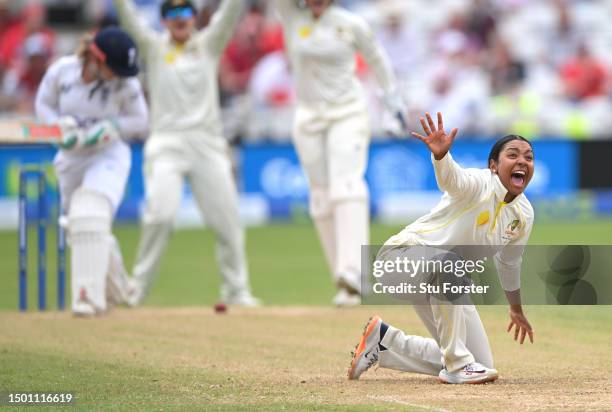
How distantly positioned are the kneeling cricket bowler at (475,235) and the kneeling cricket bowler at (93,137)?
11.7 feet

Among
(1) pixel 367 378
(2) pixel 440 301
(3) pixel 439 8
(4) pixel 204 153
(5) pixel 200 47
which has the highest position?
(3) pixel 439 8

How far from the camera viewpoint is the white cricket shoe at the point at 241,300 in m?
11.5

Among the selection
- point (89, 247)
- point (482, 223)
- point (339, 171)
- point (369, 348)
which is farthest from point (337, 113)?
point (482, 223)

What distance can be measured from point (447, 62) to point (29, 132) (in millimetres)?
11596

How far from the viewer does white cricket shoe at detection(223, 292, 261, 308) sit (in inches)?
452

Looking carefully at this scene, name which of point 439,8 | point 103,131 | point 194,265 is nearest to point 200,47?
point 103,131

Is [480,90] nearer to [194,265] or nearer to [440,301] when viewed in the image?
[194,265]

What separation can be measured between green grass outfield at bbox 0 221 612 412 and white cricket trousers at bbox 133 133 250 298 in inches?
16.3

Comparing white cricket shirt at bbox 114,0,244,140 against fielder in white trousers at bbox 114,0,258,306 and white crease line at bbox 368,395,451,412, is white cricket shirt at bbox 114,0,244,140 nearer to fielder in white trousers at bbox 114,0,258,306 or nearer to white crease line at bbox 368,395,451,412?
fielder in white trousers at bbox 114,0,258,306

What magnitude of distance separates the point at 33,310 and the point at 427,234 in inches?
200

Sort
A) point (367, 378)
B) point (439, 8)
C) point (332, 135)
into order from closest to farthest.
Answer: point (367, 378) < point (332, 135) < point (439, 8)

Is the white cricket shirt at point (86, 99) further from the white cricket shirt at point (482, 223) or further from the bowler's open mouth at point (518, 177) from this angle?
the bowler's open mouth at point (518, 177)

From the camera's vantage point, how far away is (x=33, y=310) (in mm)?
11070

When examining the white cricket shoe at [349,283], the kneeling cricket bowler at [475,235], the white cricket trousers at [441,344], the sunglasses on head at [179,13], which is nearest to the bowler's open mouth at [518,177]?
the kneeling cricket bowler at [475,235]
